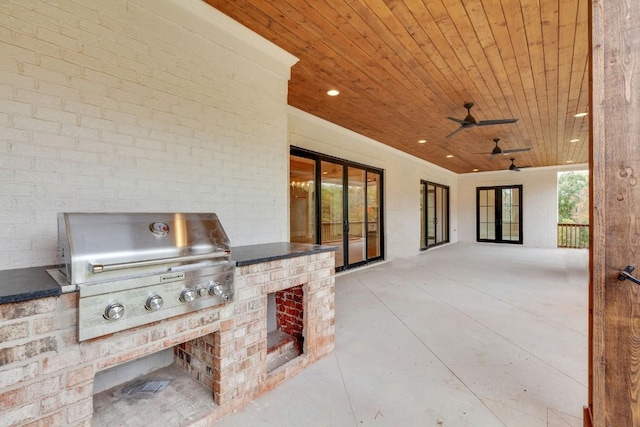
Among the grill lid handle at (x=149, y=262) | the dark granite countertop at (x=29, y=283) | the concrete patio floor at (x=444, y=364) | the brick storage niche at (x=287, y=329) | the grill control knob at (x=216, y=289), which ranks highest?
the grill lid handle at (x=149, y=262)

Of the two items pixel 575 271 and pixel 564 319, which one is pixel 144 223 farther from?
pixel 575 271

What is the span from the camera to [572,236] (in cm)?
1034

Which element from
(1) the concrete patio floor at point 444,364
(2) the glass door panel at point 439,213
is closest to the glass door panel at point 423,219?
(2) the glass door panel at point 439,213

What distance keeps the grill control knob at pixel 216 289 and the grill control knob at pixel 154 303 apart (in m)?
0.29

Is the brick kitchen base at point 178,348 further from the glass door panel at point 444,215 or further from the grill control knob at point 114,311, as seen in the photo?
the glass door panel at point 444,215

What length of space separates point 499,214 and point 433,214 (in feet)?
10.4

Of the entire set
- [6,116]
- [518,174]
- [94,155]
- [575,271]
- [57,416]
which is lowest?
[575,271]

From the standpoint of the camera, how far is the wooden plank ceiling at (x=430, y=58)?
7.93ft

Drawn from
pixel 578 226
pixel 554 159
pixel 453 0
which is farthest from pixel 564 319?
pixel 578 226

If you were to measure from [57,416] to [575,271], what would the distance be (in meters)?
8.31

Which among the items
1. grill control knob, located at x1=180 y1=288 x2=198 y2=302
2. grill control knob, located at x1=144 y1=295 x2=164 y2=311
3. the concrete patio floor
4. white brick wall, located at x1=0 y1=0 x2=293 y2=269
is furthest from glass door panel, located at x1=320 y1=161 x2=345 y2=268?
grill control knob, located at x1=144 y1=295 x2=164 y2=311

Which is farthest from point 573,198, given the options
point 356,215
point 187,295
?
point 187,295

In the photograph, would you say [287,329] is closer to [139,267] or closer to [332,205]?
[139,267]

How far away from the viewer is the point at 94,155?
6.06ft
